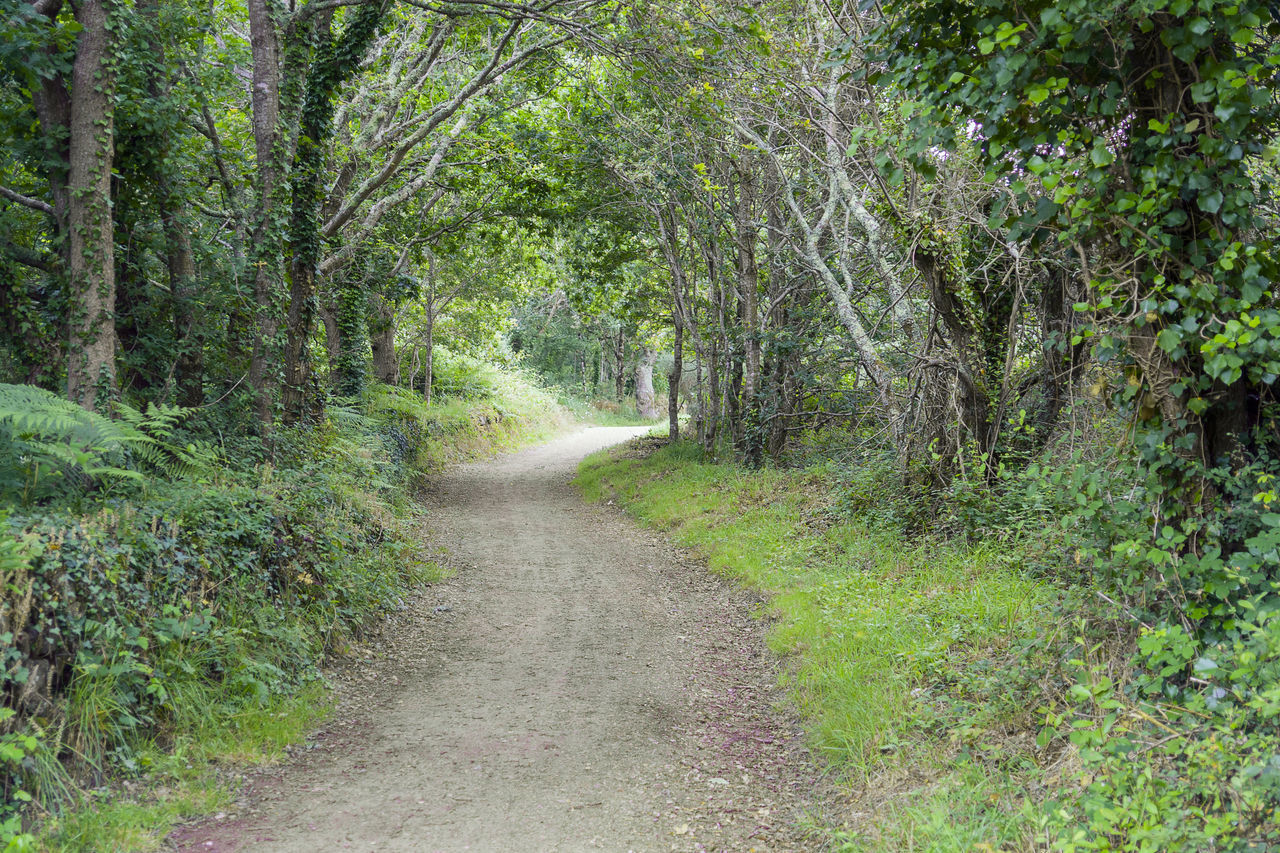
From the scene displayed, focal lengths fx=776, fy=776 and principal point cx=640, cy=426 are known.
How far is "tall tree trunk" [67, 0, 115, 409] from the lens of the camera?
21.8ft

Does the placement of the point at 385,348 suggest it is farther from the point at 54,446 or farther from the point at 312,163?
the point at 54,446

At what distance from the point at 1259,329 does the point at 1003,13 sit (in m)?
2.12

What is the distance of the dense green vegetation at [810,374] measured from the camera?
12.1ft

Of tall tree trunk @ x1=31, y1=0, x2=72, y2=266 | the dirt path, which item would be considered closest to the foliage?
tall tree trunk @ x1=31, y1=0, x2=72, y2=266

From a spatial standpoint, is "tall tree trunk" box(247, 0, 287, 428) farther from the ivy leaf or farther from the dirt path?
the ivy leaf

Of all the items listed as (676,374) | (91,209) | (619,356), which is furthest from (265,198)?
(619,356)

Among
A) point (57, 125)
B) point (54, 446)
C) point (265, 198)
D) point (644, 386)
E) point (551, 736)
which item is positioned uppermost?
point (57, 125)

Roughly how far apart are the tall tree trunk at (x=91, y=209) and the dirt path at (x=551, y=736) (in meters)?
3.58

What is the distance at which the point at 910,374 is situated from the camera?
28.8 ft

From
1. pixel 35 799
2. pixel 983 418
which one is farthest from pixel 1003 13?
pixel 35 799

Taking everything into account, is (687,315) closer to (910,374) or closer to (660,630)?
(910,374)

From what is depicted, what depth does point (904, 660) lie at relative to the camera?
18.5 ft

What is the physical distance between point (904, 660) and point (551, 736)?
260 centimetres

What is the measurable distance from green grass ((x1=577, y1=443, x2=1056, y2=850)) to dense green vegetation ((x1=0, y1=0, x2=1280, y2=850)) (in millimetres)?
36
